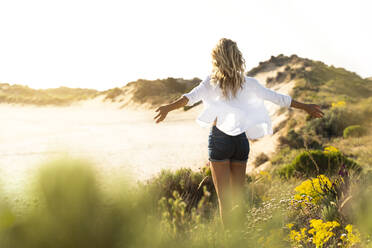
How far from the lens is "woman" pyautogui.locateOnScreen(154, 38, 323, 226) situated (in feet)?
9.76

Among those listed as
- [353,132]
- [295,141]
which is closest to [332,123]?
[353,132]

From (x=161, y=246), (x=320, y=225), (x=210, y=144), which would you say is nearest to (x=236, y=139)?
(x=210, y=144)

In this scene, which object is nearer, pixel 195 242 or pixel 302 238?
pixel 195 242

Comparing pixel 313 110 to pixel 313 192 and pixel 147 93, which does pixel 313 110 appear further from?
pixel 147 93

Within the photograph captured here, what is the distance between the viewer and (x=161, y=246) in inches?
65.5

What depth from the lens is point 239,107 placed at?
3055 millimetres

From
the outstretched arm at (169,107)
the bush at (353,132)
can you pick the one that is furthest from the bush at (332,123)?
the outstretched arm at (169,107)

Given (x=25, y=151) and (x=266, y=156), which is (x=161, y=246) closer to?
(x=266, y=156)

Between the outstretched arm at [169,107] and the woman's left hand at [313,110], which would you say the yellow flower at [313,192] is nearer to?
the woman's left hand at [313,110]

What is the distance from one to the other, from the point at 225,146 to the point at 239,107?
396 mm

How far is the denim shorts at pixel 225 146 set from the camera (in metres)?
3.01

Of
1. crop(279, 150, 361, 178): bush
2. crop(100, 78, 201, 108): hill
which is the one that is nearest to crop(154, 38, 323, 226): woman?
crop(279, 150, 361, 178): bush

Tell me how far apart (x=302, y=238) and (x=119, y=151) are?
10.5 metres

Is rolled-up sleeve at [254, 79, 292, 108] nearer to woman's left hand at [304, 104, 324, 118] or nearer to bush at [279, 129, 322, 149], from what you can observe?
woman's left hand at [304, 104, 324, 118]
